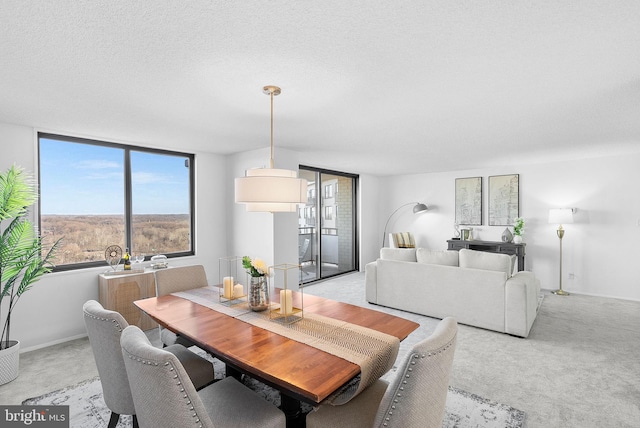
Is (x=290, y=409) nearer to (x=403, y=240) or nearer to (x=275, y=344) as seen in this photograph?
(x=275, y=344)

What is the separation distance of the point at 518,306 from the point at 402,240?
12.3 ft

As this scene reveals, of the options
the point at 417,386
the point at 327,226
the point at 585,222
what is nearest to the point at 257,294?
the point at 417,386

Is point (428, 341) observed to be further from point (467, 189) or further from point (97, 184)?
point (467, 189)

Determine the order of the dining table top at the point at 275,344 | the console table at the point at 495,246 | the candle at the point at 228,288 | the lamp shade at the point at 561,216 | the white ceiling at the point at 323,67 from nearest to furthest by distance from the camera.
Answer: the dining table top at the point at 275,344, the white ceiling at the point at 323,67, the candle at the point at 228,288, the lamp shade at the point at 561,216, the console table at the point at 495,246

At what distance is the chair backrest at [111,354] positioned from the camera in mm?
1646

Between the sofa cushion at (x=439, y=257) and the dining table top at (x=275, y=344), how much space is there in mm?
2192

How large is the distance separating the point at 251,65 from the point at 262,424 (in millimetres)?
1974

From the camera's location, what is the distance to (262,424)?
4.83ft

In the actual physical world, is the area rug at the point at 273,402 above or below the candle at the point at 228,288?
below

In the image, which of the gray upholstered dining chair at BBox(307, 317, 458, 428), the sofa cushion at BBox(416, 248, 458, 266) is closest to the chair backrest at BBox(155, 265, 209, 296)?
the gray upholstered dining chair at BBox(307, 317, 458, 428)

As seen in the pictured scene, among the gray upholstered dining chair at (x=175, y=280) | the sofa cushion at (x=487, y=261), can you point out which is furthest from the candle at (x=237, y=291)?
the sofa cushion at (x=487, y=261)

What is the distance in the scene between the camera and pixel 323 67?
205 centimetres

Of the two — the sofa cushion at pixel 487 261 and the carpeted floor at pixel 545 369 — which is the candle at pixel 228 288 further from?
the sofa cushion at pixel 487 261

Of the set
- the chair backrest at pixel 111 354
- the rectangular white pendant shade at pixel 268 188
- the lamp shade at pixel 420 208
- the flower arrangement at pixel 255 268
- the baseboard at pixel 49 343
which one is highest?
the rectangular white pendant shade at pixel 268 188
